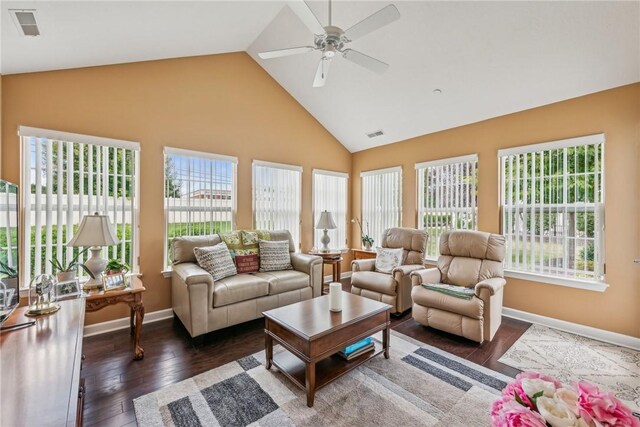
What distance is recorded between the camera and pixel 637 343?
278 centimetres

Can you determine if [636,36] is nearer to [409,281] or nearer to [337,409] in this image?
[409,281]

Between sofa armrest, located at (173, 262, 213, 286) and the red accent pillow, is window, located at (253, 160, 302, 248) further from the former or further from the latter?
sofa armrest, located at (173, 262, 213, 286)

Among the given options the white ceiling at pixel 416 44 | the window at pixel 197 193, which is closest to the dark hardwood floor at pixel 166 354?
the window at pixel 197 193

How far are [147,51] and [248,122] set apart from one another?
1.48 meters

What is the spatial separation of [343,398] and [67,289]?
2.37 meters

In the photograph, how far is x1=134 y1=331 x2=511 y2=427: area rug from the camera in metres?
1.81

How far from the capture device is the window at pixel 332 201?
5.22 metres

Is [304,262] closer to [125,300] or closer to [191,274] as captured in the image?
[191,274]

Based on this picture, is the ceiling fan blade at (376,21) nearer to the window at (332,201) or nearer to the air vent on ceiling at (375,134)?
the air vent on ceiling at (375,134)

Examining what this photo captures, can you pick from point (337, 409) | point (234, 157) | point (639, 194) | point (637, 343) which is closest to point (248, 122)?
point (234, 157)

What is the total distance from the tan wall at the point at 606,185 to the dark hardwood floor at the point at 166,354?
0.52 m

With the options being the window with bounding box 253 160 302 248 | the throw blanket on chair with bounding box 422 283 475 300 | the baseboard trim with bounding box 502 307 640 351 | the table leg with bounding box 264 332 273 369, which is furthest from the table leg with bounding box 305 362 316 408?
the baseboard trim with bounding box 502 307 640 351

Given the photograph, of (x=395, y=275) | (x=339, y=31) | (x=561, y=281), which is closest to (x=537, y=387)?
(x=339, y=31)

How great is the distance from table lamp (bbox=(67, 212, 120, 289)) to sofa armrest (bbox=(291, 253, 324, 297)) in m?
2.10
